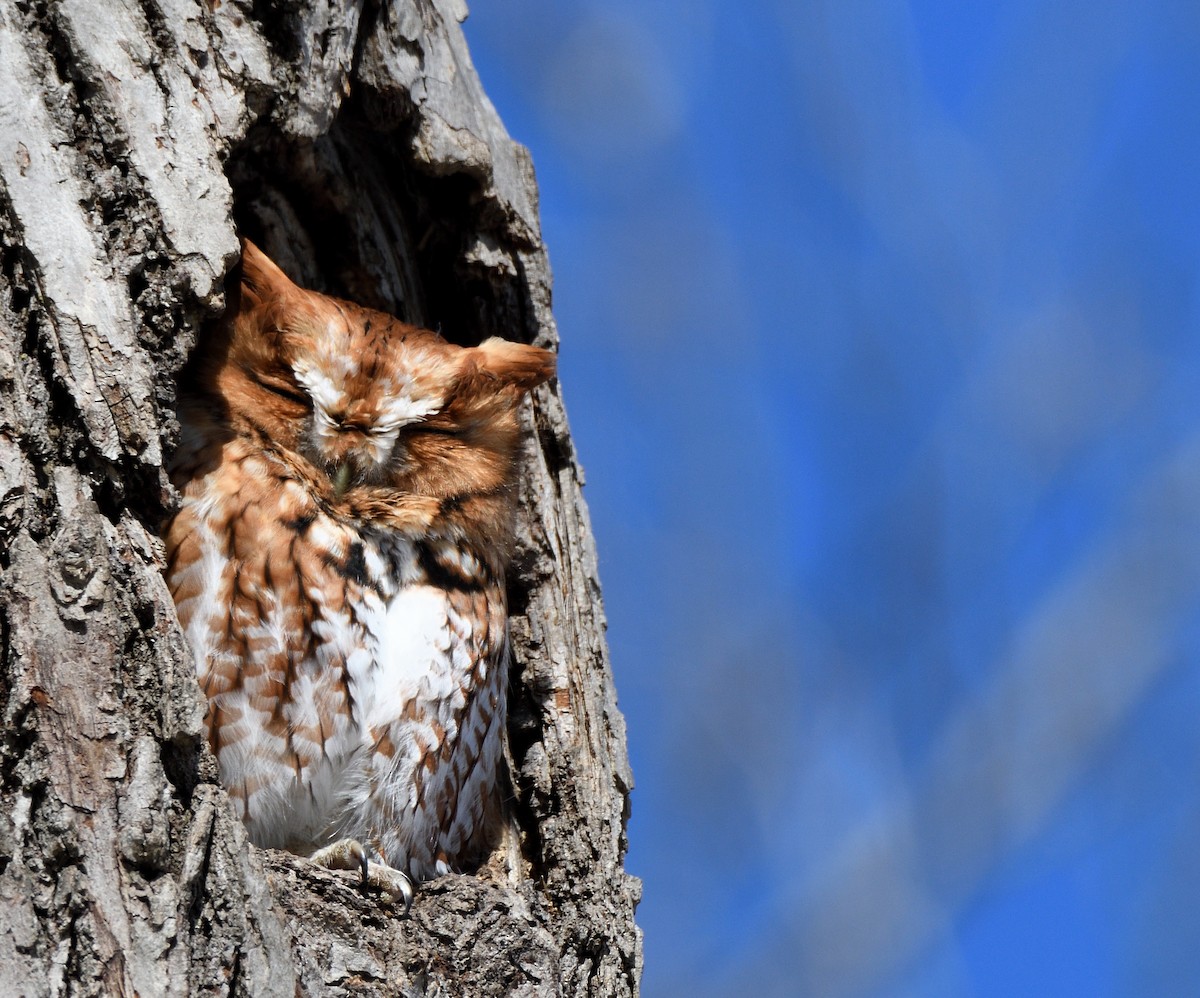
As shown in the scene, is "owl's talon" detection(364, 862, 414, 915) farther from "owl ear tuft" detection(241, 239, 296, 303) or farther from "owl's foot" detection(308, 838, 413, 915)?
"owl ear tuft" detection(241, 239, 296, 303)

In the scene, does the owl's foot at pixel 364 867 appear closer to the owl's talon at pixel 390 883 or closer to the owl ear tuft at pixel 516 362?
the owl's talon at pixel 390 883

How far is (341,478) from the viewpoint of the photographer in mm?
2549

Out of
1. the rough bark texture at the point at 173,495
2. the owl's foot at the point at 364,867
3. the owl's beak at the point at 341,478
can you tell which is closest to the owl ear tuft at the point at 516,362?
the rough bark texture at the point at 173,495

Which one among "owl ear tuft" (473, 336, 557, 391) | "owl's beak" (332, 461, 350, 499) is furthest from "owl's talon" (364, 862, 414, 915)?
"owl ear tuft" (473, 336, 557, 391)

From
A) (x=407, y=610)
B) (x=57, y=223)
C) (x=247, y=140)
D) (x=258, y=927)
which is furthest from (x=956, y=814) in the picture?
(x=247, y=140)

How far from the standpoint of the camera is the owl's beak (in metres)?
2.54

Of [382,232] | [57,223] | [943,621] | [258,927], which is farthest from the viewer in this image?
[382,232]

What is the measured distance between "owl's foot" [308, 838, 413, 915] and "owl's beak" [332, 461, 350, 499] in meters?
0.64

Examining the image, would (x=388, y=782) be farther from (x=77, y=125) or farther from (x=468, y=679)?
(x=77, y=125)

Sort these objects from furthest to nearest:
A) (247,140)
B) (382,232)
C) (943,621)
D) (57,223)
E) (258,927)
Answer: (382,232), (247,140), (943,621), (57,223), (258,927)

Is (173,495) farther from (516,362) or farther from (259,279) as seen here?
(516,362)

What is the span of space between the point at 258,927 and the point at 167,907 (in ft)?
0.47

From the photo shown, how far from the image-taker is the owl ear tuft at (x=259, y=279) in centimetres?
251

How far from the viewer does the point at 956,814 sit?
189 centimetres
